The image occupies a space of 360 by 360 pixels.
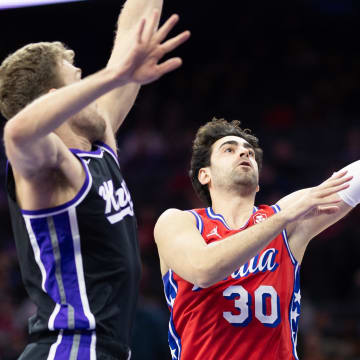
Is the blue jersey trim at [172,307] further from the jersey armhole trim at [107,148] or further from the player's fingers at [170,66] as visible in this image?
the player's fingers at [170,66]

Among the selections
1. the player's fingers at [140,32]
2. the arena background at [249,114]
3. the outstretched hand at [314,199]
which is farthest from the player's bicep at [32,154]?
the arena background at [249,114]

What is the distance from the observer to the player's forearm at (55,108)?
8.54 feet

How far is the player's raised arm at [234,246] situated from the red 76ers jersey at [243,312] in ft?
1.24

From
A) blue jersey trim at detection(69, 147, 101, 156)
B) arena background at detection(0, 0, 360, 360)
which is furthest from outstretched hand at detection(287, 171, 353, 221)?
arena background at detection(0, 0, 360, 360)

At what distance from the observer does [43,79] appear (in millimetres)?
3232

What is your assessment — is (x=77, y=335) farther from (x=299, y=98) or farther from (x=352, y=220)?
(x=299, y=98)

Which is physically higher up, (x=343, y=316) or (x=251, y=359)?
(x=251, y=359)

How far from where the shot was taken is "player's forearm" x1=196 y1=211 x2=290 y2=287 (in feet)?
11.3

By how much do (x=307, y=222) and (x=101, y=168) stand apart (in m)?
1.57

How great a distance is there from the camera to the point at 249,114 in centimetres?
1205

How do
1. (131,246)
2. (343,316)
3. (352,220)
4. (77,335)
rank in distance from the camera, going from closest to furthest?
(77,335) → (131,246) → (343,316) → (352,220)

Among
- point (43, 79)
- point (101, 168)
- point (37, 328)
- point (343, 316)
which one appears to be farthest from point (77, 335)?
point (343, 316)

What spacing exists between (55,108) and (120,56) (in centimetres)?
119

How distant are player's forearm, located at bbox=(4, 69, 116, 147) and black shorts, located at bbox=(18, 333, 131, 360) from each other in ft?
2.89
